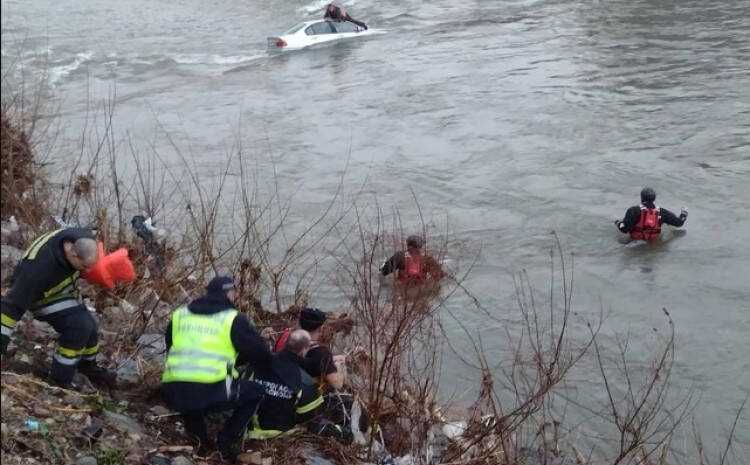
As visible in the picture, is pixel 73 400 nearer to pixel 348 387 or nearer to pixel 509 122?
pixel 348 387

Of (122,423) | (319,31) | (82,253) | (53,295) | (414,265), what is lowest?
(414,265)

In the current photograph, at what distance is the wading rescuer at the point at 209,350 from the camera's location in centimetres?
555

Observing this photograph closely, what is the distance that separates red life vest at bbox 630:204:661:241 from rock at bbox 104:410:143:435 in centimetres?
837

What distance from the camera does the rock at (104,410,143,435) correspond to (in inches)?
228

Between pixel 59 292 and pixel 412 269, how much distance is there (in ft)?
15.9

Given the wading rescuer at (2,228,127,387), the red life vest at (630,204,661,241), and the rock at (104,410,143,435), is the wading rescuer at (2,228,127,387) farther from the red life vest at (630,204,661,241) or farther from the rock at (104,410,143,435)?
the red life vest at (630,204,661,241)

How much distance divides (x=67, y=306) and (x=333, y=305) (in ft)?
16.7

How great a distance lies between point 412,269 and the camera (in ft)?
32.6

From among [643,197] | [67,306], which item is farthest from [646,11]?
[67,306]

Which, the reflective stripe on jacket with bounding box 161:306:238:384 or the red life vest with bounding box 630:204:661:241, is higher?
the reflective stripe on jacket with bounding box 161:306:238:384

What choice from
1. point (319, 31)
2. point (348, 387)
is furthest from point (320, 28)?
point (348, 387)

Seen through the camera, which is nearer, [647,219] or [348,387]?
[348,387]

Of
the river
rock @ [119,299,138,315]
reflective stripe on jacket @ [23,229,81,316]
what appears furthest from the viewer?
the river

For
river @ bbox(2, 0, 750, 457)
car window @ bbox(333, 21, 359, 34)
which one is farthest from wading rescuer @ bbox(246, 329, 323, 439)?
car window @ bbox(333, 21, 359, 34)
